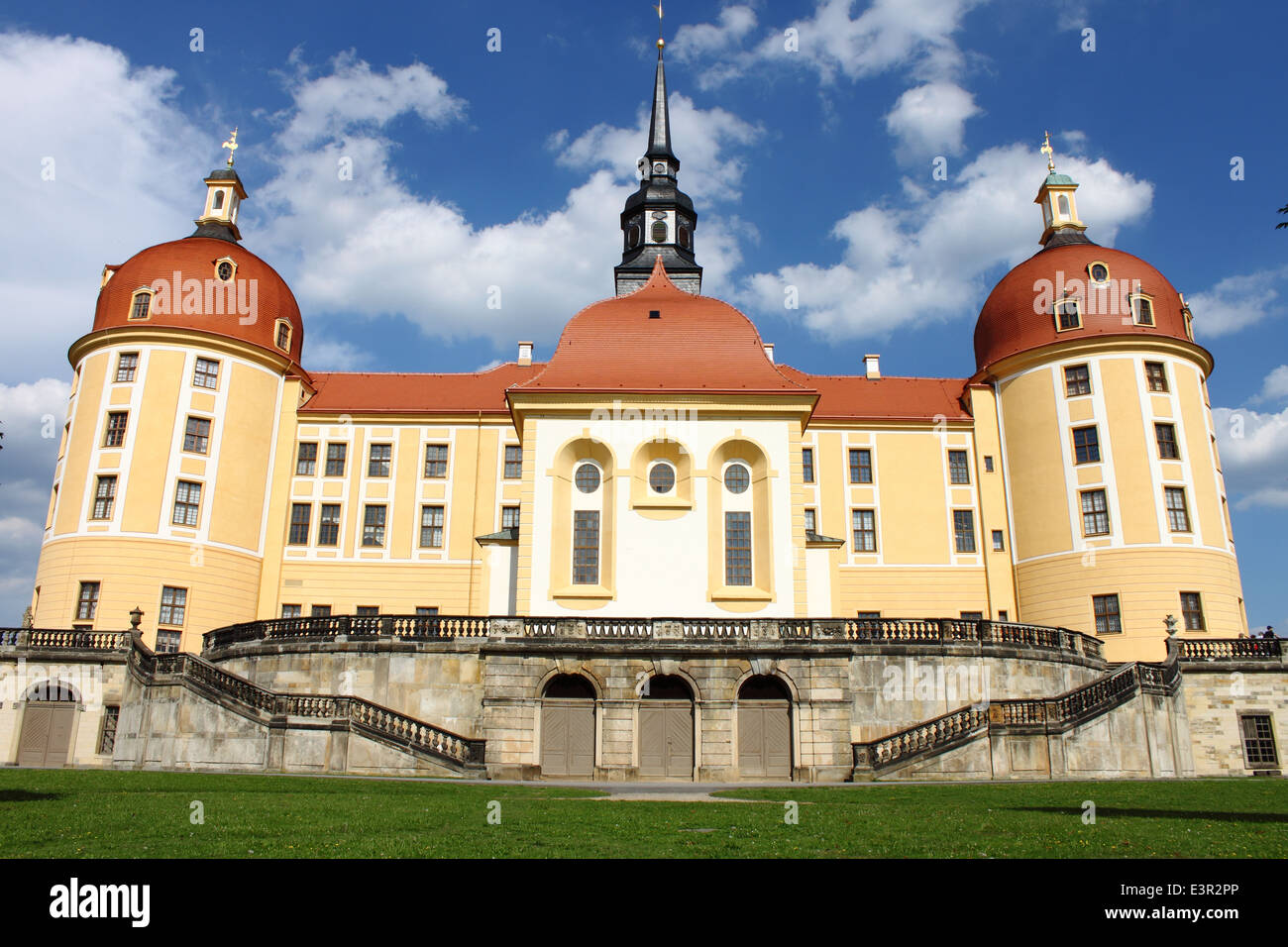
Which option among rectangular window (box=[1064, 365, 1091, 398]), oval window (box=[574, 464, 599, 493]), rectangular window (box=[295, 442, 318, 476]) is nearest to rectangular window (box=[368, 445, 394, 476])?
rectangular window (box=[295, 442, 318, 476])

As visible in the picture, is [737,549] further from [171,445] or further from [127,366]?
[127,366]

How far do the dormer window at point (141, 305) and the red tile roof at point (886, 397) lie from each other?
27.8m

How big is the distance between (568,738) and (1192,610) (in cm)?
2385

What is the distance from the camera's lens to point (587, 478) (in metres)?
31.2

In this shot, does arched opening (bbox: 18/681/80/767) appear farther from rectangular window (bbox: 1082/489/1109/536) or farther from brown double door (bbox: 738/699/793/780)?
rectangular window (bbox: 1082/489/1109/536)

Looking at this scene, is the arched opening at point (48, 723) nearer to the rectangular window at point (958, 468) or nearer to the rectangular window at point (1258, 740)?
the rectangular window at point (958, 468)

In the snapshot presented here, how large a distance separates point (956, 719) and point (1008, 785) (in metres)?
4.44

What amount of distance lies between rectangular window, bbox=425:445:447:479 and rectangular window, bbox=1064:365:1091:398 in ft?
85.6

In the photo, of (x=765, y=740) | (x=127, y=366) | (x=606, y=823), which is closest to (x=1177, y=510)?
(x=765, y=740)

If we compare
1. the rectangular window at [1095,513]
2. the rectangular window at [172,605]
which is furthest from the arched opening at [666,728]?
the rectangular window at [1095,513]

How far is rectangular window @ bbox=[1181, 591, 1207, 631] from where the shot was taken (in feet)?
112
